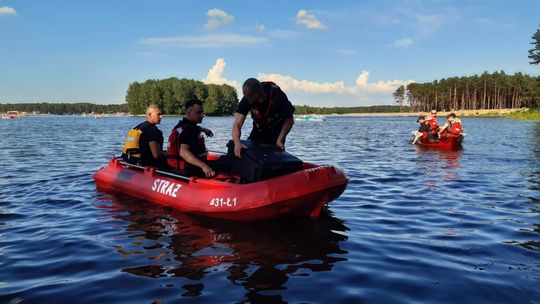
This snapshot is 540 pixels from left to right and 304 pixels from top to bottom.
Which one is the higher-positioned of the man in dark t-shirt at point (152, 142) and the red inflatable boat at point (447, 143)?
the man in dark t-shirt at point (152, 142)

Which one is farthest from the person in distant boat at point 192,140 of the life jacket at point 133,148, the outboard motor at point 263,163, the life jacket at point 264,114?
the life jacket at point 133,148

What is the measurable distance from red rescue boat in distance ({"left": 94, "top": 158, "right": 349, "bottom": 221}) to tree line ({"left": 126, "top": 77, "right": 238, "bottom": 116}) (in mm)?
117258

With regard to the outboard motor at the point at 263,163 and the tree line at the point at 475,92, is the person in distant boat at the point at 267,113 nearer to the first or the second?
the outboard motor at the point at 263,163

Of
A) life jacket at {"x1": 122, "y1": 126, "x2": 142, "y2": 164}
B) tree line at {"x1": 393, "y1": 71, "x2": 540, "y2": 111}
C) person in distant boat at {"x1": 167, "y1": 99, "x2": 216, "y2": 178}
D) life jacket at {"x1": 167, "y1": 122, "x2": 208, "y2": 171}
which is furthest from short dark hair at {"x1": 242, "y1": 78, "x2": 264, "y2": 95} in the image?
tree line at {"x1": 393, "y1": 71, "x2": 540, "y2": 111}

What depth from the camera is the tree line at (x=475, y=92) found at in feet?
359

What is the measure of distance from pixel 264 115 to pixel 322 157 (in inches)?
424

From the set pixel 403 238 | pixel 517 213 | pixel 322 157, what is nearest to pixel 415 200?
pixel 517 213

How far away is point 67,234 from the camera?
6.86m

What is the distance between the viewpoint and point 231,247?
616 centimetres

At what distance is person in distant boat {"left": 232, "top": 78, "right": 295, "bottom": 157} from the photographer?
7.27m

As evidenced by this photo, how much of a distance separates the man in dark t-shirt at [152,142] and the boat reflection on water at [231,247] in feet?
5.87

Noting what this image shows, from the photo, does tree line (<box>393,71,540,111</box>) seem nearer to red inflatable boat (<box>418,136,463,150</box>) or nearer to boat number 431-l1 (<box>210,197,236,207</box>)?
red inflatable boat (<box>418,136,463,150</box>)

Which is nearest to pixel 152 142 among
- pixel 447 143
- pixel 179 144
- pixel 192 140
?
pixel 179 144

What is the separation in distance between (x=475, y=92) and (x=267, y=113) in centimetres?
12455
